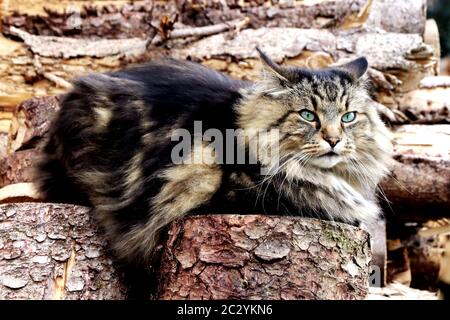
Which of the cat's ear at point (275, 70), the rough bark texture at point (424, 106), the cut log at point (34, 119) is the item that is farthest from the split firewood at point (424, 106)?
the cut log at point (34, 119)

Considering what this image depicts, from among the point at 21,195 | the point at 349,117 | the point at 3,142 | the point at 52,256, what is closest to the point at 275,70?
the point at 349,117

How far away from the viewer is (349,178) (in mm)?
2512

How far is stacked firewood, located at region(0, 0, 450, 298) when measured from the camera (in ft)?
11.7

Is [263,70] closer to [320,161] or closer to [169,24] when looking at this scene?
[320,161]

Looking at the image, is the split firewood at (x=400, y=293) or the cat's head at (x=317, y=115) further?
the split firewood at (x=400, y=293)

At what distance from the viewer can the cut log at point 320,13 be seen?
3844 millimetres

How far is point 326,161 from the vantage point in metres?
2.32

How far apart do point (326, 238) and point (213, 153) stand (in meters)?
0.53

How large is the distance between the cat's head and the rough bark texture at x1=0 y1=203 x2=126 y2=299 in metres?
0.73

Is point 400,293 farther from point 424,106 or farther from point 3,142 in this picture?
point 3,142

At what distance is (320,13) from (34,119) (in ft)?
5.67

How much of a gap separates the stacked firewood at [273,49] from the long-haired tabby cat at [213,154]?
0.94m

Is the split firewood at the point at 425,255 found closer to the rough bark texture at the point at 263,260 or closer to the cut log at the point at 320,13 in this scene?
the cut log at the point at 320,13
